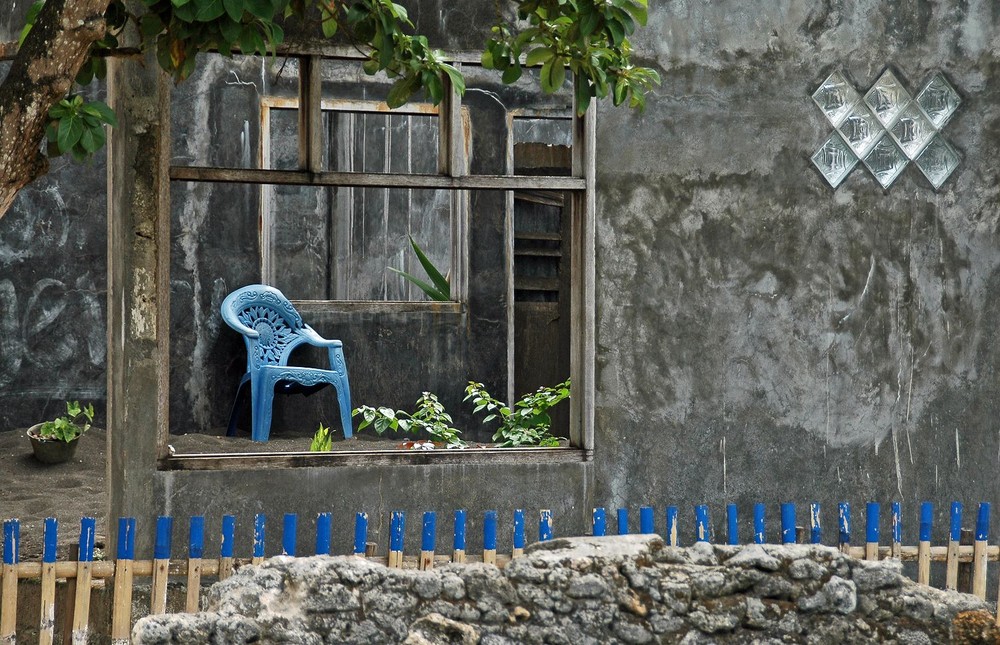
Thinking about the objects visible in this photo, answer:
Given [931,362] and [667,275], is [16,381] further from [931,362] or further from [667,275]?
[931,362]

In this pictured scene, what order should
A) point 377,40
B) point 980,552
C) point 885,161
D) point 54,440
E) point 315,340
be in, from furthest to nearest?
point 315,340, point 54,440, point 885,161, point 980,552, point 377,40

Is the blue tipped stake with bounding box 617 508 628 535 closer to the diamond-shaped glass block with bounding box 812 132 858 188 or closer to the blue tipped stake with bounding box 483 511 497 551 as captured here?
the blue tipped stake with bounding box 483 511 497 551

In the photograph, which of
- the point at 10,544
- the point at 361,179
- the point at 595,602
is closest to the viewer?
the point at 595,602

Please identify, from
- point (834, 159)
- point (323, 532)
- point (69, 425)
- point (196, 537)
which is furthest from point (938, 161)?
point (69, 425)

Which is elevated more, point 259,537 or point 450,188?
point 450,188

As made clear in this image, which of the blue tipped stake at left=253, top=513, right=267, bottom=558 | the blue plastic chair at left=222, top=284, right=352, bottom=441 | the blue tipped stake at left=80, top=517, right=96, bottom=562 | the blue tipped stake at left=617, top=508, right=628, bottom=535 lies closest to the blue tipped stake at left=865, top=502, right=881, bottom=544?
the blue tipped stake at left=617, top=508, right=628, bottom=535

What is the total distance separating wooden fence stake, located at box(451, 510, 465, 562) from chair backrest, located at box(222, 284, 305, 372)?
5.32 metres

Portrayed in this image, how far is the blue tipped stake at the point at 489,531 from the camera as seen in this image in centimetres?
518

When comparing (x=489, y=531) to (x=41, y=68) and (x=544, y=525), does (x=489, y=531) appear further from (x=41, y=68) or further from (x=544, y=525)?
(x=41, y=68)

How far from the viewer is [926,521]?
18.5 feet

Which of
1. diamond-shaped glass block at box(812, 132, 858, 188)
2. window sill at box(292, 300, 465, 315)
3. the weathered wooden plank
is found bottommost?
window sill at box(292, 300, 465, 315)

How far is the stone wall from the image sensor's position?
3.59 m

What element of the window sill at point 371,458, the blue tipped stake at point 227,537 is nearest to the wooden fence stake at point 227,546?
the blue tipped stake at point 227,537

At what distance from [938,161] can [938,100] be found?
1.00 ft
